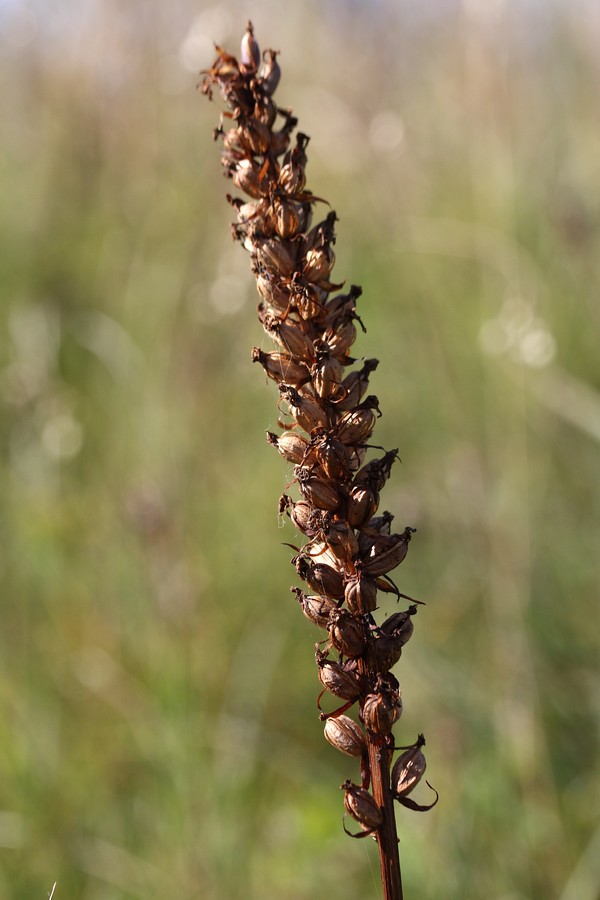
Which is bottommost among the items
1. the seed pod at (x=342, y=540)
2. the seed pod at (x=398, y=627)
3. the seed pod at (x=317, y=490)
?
the seed pod at (x=398, y=627)

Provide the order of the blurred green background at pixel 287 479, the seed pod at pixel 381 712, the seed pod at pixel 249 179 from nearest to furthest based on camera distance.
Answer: the seed pod at pixel 381 712, the seed pod at pixel 249 179, the blurred green background at pixel 287 479

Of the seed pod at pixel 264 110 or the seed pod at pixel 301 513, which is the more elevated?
the seed pod at pixel 264 110

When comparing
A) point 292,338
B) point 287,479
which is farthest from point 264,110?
point 287,479

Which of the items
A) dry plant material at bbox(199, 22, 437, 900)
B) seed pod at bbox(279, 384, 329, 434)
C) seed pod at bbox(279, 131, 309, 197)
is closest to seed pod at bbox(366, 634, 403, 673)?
dry plant material at bbox(199, 22, 437, 900)

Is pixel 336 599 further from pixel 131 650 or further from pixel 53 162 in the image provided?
pixel 53 162

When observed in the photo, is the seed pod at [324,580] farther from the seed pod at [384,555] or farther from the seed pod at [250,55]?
the seed pod at [250,55]

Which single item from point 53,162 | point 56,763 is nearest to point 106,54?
point 53,162

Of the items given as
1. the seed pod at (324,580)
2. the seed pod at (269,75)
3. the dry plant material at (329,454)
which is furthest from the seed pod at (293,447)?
the seed pod at (269,75)

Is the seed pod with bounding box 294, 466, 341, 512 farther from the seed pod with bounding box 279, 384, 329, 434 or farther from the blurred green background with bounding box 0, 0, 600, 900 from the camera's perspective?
the blurred green background with bounding box 0, 0, 600, 900
